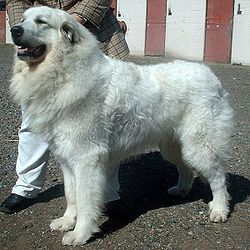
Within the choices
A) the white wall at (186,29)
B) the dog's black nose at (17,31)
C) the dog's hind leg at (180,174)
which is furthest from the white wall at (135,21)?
the dog's black nose at (17,31)

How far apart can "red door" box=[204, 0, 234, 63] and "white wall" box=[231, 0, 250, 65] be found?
231 millimetres

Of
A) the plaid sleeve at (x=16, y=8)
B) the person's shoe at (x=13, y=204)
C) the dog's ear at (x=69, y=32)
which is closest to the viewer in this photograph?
the dog's ear at (x=69, y=32)

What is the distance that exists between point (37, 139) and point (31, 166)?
0.28m

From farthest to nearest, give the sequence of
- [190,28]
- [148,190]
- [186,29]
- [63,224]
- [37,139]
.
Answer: [186,29]
[190,28]
[148,190]
[37,139]
[63,224]

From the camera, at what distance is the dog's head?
11.6 feet

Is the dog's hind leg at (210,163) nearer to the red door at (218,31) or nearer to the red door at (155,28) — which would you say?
the red door at (218,31)

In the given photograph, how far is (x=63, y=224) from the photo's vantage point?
414 centimetres

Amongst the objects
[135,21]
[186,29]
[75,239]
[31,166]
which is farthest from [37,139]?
[135,21]

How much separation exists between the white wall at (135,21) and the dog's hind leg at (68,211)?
20.1 metres

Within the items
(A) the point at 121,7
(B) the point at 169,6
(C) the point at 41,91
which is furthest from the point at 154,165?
(A) the point at 121,7

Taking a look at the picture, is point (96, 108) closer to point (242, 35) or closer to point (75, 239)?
point (75, 239)

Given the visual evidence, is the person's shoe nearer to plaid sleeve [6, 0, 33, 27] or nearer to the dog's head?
the dog's head

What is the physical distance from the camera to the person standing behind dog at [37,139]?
429 cm

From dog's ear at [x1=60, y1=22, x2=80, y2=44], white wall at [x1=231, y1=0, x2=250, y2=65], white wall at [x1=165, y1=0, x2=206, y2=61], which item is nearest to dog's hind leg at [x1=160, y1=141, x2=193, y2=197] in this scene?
dog's ear at [x1=60, y1=22, x2=80, y2=44]
